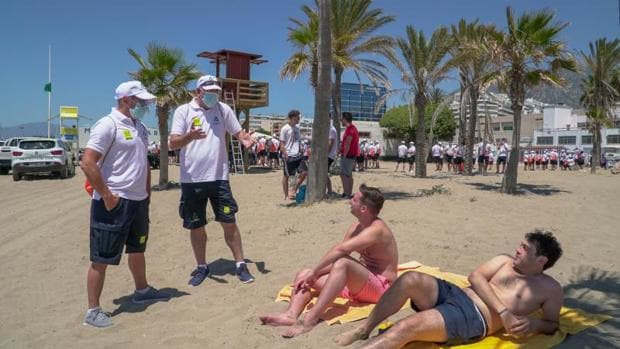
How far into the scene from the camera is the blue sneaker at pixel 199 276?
4836 mm

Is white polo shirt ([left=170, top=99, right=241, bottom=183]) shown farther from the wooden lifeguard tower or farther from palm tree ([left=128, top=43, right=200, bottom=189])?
the wooden lifeguard tower

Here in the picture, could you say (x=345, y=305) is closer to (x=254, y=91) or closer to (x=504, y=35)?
(x=504, y=35)

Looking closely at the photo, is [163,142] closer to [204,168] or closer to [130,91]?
[204,168]

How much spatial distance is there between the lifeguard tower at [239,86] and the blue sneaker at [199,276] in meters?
16.3

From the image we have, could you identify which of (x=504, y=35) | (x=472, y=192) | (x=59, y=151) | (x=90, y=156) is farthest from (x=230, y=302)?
(x=59, y=151)

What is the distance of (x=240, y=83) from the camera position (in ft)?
73.3

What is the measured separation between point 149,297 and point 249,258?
1.51 meters

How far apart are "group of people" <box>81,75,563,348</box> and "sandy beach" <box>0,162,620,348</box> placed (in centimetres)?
25

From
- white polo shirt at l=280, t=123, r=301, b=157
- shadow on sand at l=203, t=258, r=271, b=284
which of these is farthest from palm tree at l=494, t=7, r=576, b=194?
shadow on sand at l=203, t=258, r=271, b=284

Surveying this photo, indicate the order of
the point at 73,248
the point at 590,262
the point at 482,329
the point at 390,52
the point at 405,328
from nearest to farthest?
the point at 405,328, the point at 482,329, the point at 590,262, the point at 73,248, the point at 390,52

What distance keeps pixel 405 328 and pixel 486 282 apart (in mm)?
703

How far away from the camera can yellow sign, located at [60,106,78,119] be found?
36.2 meters

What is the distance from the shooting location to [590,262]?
17.9 ft

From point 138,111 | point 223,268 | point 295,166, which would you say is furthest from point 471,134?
point 138,111
